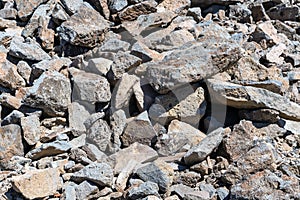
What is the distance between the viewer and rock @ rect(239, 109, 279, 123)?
3.87m

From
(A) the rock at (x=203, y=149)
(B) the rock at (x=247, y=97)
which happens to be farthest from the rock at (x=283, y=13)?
(A) the rock at (x=203, y=149)

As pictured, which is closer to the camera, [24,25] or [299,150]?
[299,150]

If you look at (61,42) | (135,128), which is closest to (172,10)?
(61,42)

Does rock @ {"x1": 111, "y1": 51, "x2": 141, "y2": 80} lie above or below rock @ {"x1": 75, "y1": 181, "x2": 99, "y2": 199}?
above

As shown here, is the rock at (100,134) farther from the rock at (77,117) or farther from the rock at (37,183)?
the rock at (37,183)

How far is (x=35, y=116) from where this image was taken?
4125 millimetres

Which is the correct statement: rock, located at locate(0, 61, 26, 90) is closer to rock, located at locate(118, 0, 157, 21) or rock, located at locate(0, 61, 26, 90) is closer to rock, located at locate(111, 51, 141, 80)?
rock, located at locate(111, 51, 141, 80)

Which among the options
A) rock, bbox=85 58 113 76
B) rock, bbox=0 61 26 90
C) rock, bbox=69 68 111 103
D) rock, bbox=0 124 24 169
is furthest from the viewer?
rock, bbox=0 61 26 90

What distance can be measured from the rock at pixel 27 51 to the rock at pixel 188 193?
1.81 m

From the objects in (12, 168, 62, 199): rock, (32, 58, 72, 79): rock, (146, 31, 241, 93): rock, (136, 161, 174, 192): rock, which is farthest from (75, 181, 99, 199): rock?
(32, 58, 72, 79): rock

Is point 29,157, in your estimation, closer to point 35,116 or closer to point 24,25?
point 35,116

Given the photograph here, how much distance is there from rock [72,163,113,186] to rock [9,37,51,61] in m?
1.33

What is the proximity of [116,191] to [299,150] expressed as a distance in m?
1.46

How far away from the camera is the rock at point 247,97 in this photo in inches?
151
